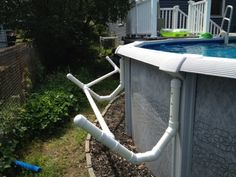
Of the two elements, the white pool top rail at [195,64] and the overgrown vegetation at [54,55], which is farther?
the overgrown vegetation at [54,55]

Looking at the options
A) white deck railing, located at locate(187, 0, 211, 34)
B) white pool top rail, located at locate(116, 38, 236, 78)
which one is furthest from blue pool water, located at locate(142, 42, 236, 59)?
white pool top rail, located at locate(116, 38, 236, 78)

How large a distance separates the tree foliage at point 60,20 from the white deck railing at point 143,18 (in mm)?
473

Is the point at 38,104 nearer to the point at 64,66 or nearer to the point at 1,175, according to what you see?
the point at 1,175

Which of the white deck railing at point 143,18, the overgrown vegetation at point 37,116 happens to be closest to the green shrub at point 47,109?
the overgrown vegetation at point 37,116

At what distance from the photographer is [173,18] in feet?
30.1

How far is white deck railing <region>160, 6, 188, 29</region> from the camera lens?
916 centimetres

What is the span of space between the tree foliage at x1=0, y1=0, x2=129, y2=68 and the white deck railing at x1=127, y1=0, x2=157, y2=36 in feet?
1.55

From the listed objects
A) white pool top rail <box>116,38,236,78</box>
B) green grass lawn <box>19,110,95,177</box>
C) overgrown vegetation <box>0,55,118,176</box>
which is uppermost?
white pool top rail <box>116,38,236,78</box>

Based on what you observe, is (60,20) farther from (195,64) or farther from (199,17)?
(195,64)

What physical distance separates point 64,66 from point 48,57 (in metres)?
0.58

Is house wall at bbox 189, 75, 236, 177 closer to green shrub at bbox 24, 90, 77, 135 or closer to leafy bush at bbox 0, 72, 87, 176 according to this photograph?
leafy bush at bbox 0, 72, 87, 176

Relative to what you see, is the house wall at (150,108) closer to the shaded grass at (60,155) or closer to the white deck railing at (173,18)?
the shaded grass at (60,155)

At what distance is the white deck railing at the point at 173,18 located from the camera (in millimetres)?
9156

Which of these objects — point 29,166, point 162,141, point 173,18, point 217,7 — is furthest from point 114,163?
point 217,7
